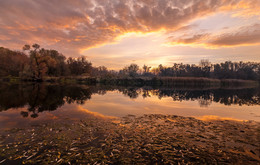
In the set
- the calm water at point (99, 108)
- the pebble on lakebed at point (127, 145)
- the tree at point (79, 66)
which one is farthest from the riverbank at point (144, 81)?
the pebble on lakebed at point (127, 145)

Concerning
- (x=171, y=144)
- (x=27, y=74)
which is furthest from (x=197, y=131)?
(x=27, y=74)

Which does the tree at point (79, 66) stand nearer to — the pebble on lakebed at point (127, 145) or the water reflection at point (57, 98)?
the water reflection at point (57, 98)

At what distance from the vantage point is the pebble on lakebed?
5.77 metres

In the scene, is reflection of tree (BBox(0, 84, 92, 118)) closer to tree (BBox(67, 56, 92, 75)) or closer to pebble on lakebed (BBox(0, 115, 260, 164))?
pebble on lakebed (BBox(0, 115, 260, 164))

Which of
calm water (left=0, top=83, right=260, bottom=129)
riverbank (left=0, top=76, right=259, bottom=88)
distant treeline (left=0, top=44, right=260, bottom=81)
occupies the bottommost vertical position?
calm water (left=0, top=83, right=260, bottom=129)

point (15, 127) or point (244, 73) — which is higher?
point (244, 73)

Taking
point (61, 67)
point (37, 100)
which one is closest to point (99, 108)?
point (37, 100)

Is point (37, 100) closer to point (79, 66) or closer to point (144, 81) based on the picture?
point (144, 81)

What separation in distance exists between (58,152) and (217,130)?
33.8 ft

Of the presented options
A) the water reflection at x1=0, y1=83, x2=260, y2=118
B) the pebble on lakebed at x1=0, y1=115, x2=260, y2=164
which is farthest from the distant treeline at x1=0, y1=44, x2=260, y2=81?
the pebble on lakebed at x1=0, y1=115, x2=260, y2=164

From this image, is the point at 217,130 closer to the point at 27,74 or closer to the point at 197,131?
the point at 197,131

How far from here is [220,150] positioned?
684 cm

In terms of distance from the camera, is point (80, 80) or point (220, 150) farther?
point (80, 80)

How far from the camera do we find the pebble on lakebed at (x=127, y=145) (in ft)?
18.9
